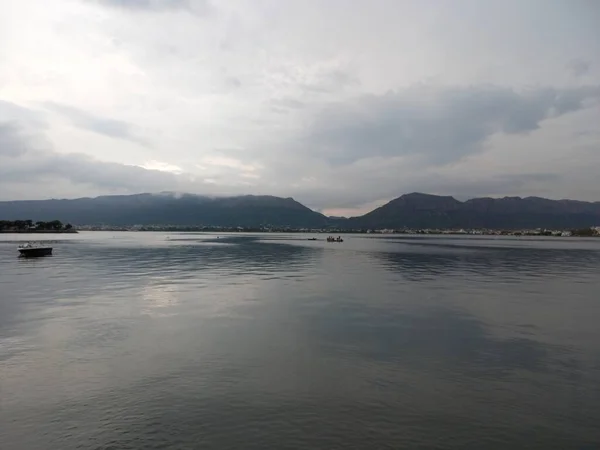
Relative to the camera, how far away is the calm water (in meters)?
12.9

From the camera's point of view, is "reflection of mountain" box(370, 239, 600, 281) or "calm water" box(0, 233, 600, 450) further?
"reflection of mountain" box(370, 239, 600, 281)

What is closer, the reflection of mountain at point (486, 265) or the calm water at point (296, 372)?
the calm water at point (296, 372)

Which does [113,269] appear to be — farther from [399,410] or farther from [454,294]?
[399,410]

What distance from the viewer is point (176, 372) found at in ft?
59.0

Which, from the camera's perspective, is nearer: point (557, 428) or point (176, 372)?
point (557, 428)

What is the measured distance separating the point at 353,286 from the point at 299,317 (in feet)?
59.4

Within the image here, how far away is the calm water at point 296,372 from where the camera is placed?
42.2ft

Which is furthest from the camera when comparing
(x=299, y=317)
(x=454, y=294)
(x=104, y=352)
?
(x=454, y=294)

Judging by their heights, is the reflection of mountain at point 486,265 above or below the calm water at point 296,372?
above

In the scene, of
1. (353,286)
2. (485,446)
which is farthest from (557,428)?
(353,286)

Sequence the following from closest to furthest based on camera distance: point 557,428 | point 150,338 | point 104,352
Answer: point 557,428, point 104,352, point 150,338

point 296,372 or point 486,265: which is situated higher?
point 486,265

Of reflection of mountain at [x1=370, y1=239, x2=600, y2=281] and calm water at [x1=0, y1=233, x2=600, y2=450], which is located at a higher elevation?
reflection of mountain at [x1=370, y1=239, x2=600, y2=281]

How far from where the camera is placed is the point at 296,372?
18.2 m
